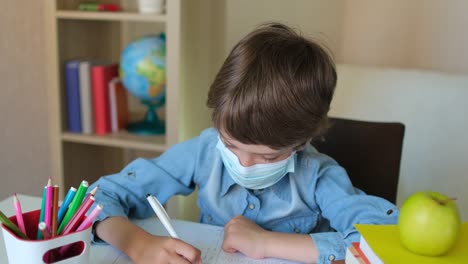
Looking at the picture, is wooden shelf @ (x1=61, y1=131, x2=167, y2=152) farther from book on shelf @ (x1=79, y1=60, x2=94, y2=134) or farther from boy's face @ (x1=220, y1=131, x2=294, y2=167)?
boy's face @ (x1=220, y1=131, x2=294, y2=167)

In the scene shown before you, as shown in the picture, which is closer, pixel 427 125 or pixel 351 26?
pixel 427 125

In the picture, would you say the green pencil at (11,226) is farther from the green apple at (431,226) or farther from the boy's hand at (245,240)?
the green apple at (431,226)

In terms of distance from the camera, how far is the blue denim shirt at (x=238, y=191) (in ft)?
3.07

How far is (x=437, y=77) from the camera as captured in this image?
144cm

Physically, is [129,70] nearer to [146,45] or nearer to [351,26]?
[146,45]

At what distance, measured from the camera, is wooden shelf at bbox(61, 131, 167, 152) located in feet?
5.50

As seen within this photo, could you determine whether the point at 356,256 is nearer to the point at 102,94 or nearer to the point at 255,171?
the point at 255,171

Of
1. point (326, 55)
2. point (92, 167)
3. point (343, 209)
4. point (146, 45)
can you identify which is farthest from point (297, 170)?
point (92, 167)

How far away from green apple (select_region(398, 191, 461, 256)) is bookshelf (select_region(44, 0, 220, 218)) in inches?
41.8

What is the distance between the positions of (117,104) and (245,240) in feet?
3.56

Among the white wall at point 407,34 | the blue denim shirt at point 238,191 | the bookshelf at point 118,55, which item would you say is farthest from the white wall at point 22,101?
the white wall at point 407,34

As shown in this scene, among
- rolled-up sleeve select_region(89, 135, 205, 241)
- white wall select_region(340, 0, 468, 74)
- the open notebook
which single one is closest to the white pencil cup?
the open notebook

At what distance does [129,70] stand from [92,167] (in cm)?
60

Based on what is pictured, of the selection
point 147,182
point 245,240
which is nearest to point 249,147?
point 245,240
